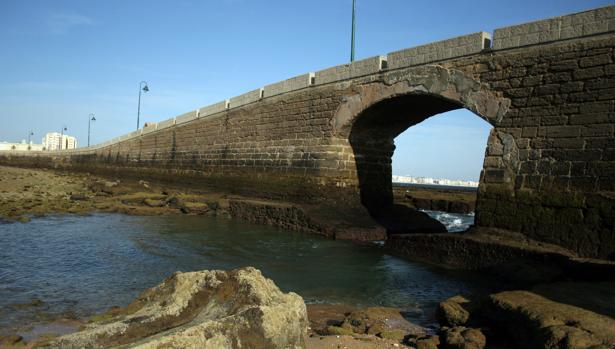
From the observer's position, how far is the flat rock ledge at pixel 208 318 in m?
2.56

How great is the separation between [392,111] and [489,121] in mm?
3348

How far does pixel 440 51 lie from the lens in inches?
381

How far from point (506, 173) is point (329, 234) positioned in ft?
13.5

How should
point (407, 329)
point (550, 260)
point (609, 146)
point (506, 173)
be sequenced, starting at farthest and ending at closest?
point (506, 173), point (609, 146), point (550, 260), point (407, 329)

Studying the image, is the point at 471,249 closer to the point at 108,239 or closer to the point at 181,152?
the point at 108,239

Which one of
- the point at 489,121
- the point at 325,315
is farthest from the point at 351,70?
the point at 325,315

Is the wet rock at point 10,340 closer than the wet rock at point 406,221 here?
Yes

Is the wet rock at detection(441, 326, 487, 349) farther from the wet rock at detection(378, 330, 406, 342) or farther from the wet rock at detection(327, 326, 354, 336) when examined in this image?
the wet rock at detection(327, 326, 354, 336)

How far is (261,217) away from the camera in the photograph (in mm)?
12375

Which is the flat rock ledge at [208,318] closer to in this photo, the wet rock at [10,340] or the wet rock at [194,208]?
the wet rock at [10,340]

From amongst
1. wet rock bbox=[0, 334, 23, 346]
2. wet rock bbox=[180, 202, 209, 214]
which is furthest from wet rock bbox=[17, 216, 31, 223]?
wet rock bbox=[0, 334, 23, 346]

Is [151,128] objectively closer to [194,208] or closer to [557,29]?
[194,208]

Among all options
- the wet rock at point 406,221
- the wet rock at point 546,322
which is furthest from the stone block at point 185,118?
the wet rock at point 546,322

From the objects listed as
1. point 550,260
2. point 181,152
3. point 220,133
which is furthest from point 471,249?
point 181,152
